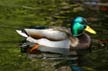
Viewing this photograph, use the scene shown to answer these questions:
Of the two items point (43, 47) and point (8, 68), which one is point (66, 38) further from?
point (8, 68)

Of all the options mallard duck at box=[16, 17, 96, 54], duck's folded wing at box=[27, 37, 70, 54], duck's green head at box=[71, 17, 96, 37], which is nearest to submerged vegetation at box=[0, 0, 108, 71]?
mallard duck at box=[16, 17, 96, 54]

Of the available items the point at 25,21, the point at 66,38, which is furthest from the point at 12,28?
the point at 66,38

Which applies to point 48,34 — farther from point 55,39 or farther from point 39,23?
point 39,23

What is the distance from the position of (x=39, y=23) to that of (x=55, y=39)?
2.79 metres

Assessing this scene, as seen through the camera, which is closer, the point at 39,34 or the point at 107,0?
the point at 39,34

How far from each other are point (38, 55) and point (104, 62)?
1.84 m

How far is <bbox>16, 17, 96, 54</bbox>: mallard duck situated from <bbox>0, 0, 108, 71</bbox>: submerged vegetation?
1.10ft

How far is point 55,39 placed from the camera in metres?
14.7

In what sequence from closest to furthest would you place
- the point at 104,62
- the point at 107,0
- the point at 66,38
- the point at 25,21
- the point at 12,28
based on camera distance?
the point at 104,62 < the point at 66,38 < the point at 12,28 < the point at 25,21 < the point at 107,0

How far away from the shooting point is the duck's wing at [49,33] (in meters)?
14.6

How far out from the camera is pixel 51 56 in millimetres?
14109

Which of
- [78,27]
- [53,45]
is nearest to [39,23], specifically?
[78,27]

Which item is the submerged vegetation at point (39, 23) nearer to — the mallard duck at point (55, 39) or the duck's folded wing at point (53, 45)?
the mallard duck at point (55, 39)

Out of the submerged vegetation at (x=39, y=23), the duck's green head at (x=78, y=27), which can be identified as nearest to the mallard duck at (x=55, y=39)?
the duck's green head at (x=78, y=27)
